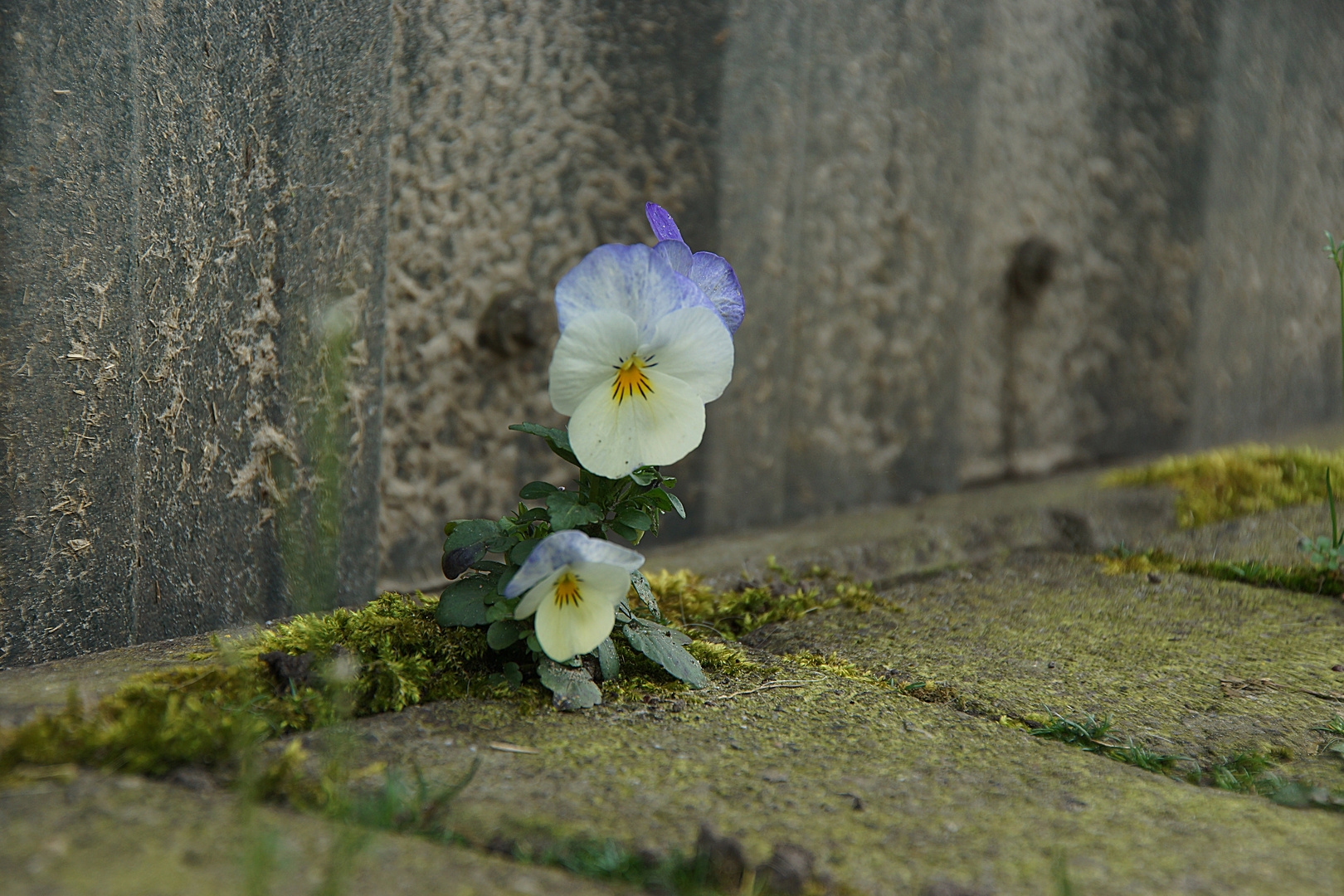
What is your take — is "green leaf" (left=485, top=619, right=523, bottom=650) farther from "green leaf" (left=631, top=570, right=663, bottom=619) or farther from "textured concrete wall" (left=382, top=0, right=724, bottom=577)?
"textured concrete wall" (left=382, top=0, right=724, bottom=577)

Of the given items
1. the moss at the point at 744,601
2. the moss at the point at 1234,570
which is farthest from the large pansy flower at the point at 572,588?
the moss at the point at 1234,570

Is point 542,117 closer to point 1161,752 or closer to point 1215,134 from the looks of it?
point 1161,752

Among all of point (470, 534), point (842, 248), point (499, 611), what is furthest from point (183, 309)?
point (842, 248)

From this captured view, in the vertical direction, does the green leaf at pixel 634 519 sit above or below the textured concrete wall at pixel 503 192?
below

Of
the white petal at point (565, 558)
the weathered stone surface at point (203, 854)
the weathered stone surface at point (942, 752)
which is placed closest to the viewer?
the weathered stone surface at point (203, 854)

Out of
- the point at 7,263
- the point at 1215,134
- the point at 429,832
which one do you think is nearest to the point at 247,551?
the point at 7,263

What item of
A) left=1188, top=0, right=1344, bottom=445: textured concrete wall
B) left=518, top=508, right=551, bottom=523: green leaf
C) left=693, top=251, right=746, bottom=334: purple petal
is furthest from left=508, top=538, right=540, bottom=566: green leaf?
left=1188, top=0, right=1344, bottom=445: textured concrete wall

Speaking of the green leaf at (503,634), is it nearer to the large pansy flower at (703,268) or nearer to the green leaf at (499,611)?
the green leaf at (499,611)
